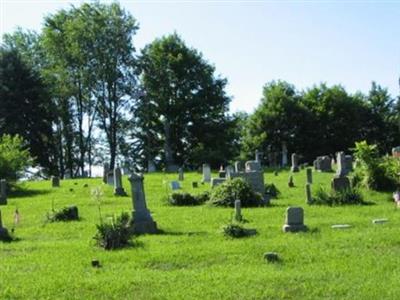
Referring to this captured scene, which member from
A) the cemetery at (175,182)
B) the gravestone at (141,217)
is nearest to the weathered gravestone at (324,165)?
the cemetery at (175,182)

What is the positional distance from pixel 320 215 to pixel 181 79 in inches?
1617

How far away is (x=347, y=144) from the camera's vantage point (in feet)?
198

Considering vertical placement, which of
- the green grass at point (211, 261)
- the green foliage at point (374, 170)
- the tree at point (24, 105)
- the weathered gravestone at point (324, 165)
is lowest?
the green grass at point (211, 261)

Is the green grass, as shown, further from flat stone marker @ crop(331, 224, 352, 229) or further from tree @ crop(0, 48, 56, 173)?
tree @ crop(0, 48, 56, 173)

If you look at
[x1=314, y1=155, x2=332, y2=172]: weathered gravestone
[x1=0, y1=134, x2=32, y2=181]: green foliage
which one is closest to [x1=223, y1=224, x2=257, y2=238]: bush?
[x1=0, y1=134, x2=32, y2=181]: green foliage

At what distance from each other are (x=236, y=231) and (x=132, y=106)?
149ft

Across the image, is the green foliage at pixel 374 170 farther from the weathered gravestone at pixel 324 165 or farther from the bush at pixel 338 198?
the weathered gravestone at pixel 324 165

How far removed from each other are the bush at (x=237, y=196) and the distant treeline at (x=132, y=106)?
3125 cm

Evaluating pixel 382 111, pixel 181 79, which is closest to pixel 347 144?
pixel 382 111

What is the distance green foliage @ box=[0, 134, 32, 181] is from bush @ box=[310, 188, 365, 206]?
569 inches

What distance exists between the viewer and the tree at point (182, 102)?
2197 inches

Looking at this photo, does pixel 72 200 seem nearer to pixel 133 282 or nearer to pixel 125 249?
pixel 125 249

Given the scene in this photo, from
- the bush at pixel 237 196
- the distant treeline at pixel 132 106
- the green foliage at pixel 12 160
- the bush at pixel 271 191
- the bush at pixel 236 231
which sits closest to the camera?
the bush at pixel 236 231

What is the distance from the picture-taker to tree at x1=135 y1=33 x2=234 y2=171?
5581 cm
